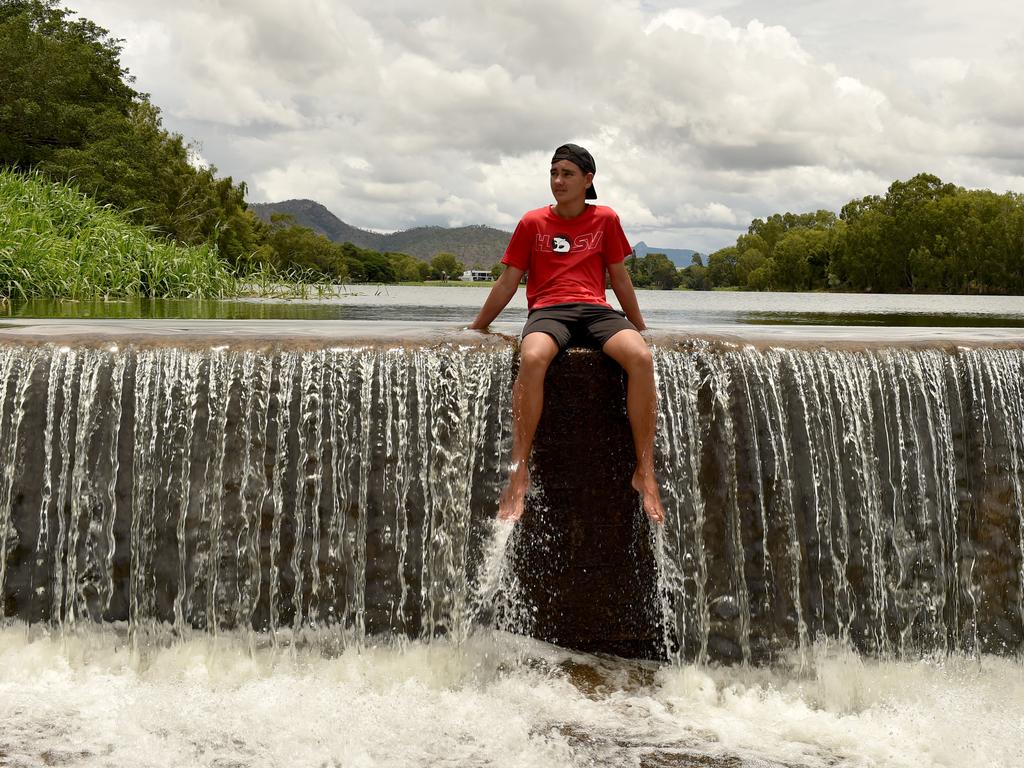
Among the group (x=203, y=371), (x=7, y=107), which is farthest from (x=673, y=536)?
(x=7, y=107)

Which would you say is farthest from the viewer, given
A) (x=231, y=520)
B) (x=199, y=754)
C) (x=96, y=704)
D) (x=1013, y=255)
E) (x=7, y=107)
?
(x=1013, y=255)

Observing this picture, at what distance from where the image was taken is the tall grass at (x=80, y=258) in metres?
12.6

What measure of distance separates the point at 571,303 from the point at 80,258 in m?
11.8

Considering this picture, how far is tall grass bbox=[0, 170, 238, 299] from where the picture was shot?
1261 cm

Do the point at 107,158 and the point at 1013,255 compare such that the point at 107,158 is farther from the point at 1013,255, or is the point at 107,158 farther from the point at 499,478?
the point at 1013,255

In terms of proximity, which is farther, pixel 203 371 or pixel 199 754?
pixel 203 371

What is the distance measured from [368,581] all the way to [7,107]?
102 ft

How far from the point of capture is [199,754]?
359 centimetres

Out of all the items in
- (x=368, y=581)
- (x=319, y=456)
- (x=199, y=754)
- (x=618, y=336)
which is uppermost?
(x=618, y=336)

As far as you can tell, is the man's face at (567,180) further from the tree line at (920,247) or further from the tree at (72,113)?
the tree line at (920,247)

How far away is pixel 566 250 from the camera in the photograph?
452cm

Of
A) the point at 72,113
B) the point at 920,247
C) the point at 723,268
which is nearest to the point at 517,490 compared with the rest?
the point at 72,113

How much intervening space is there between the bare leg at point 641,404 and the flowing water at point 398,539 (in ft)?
1.07

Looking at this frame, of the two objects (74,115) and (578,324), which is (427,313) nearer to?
(578,324)
